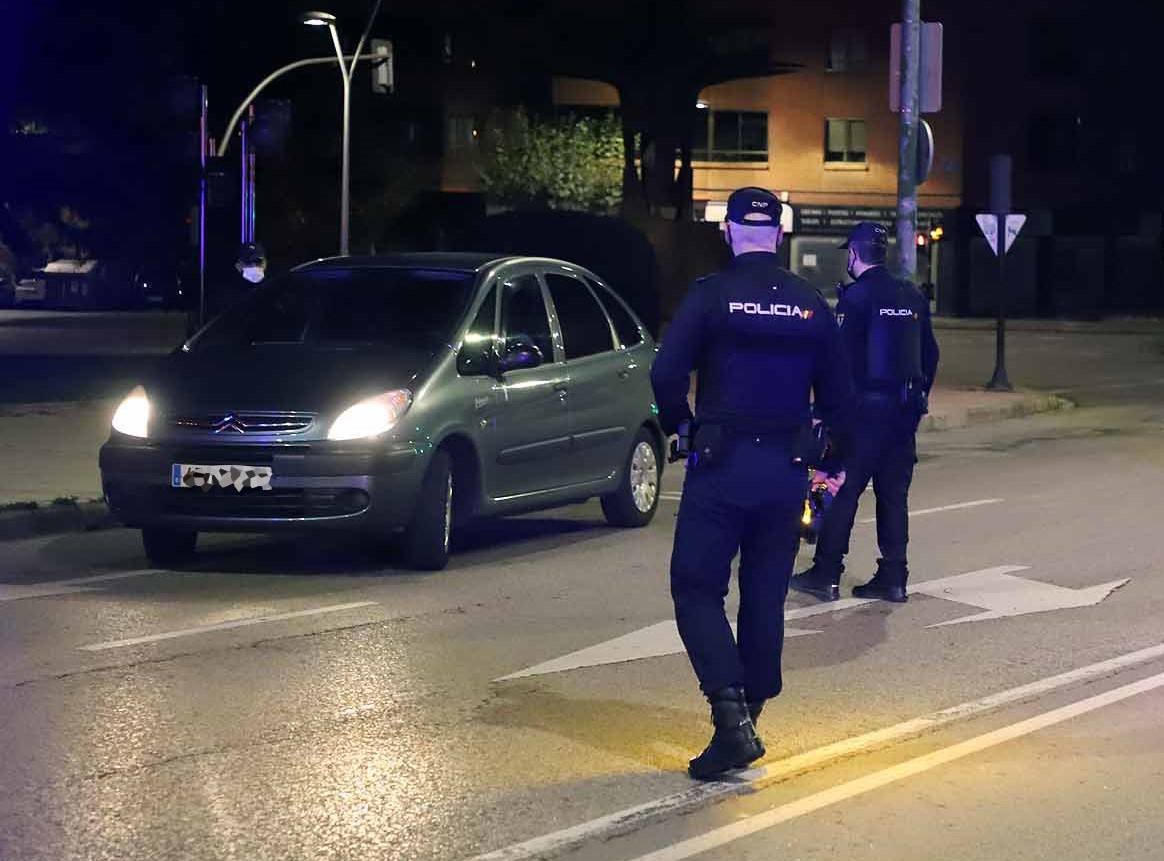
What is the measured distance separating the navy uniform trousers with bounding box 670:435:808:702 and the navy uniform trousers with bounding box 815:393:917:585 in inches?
134

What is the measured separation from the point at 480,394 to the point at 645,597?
1.60m

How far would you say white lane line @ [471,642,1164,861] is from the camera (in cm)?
573

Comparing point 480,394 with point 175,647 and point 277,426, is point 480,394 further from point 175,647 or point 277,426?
point 175,647

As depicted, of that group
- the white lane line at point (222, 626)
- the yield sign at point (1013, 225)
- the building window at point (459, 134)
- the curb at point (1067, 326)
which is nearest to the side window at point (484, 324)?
the white lane line at point (222, 626)

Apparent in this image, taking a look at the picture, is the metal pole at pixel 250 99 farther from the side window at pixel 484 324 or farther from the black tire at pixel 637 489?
the side window at pixel 484 324

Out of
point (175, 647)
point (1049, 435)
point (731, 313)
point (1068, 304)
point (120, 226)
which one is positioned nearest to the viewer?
point (731, 313)

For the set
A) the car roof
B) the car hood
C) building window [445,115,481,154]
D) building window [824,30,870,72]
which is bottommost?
the car hood

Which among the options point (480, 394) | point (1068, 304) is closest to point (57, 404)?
point (480, 394)

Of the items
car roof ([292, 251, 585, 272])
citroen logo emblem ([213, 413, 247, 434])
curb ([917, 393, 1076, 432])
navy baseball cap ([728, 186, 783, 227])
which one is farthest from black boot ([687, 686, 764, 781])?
curb ([917, 393, 1076, 432])

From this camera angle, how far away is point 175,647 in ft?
28.5

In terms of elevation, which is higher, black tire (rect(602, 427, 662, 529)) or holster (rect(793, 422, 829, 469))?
holster (rect(793, 422, 829, 469))

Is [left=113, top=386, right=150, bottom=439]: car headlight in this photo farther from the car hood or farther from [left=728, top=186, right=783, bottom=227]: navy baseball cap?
[left=728, top=186, right=783, bottom=227]: navy baseball cap

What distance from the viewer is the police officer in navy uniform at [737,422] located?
6297 millimetres

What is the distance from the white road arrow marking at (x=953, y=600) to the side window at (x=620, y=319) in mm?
2750
